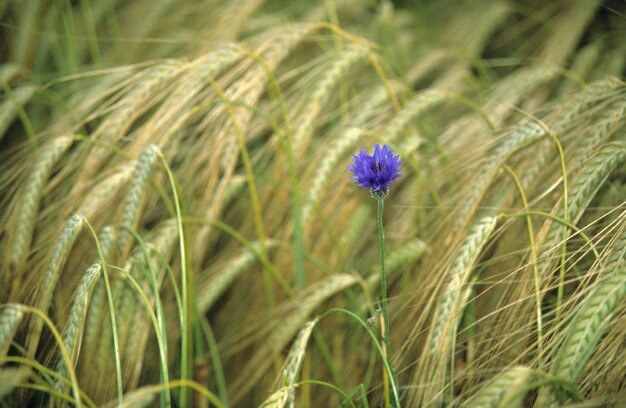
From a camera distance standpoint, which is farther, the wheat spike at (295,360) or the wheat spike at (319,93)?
the wheat spike at (319,93)

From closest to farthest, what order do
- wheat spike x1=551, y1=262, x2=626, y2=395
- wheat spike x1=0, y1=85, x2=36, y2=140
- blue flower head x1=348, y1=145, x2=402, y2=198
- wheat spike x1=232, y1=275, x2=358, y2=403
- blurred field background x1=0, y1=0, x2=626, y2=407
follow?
wheat spike x1=551, y1=262, x2=626, y2=395 < blue flower head x1=348, y1=145, x2=402, y2=198 < blurred field background x1=0, y1=0, x2=626, y2=407 < wheat spike x1=232, y1=275, x2=358, y2=403 < wheat spike x1=0, y1=85, x2=36, y2=140

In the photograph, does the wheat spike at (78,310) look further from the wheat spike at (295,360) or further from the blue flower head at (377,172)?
the blue flower head at (377,172)

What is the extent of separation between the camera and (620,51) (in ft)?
6.25

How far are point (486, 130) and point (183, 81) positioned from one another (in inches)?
34.5

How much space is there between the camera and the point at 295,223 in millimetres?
1419

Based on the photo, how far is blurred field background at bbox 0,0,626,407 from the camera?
1017 millimetres

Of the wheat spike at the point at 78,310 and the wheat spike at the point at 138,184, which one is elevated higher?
the wheat spike at the point at 138,184

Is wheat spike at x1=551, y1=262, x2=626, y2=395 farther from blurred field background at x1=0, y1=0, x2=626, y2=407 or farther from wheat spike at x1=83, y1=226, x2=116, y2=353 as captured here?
wheat spike at x1=83, y1=226, x2=116, y2=353

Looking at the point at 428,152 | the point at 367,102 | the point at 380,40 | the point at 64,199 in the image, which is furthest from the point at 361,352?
the point at 380,40

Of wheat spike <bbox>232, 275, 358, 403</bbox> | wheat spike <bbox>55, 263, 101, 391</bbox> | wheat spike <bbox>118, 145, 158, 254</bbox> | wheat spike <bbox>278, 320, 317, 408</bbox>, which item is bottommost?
wheat spike <bbox>232, 275, 358, 403</bbox>

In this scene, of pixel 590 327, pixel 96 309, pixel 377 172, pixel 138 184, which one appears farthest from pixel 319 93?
pixel 590 327

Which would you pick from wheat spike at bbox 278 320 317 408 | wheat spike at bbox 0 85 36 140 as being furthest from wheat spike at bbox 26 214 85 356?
wheat spike at bbox 0 85 36 140

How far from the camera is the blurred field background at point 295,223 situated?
3.34ft

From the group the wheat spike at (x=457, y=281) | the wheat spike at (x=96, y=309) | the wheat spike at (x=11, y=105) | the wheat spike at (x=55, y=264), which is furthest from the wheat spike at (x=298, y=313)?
the wheat spike at (x=11, y=105)
